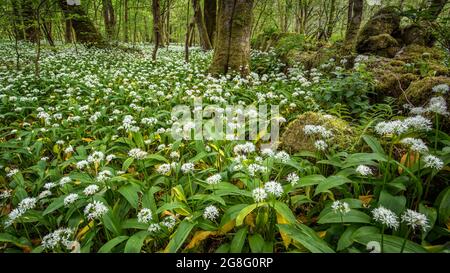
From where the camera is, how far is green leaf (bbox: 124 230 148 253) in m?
2.03

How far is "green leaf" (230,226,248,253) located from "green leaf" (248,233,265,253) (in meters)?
0.06

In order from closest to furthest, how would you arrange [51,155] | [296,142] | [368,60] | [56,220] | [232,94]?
[56,220]
[296,142]
[51,155]
[368,60]
[232,94]

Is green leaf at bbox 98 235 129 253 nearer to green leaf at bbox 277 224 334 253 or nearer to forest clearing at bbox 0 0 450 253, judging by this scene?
forest clearing at bbox 0 0 450 253

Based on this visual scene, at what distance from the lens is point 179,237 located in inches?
81.4

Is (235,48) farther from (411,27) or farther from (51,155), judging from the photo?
(51,155)

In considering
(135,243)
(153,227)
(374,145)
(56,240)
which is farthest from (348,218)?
(56,240)

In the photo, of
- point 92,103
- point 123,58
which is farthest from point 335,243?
point 123,58

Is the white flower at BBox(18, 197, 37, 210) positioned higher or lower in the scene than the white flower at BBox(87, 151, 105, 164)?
lower

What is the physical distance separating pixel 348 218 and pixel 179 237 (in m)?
1.32

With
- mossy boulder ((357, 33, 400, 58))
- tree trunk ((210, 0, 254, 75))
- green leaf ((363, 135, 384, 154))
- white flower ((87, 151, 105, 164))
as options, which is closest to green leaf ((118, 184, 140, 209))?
white flower ((87, 151, 105, 164))

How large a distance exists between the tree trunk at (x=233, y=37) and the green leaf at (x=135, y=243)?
6.28 metres

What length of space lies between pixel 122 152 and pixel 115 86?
12.7ft

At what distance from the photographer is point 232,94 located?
614 centimetres

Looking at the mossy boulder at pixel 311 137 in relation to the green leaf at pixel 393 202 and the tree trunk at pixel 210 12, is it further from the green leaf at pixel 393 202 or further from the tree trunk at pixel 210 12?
the tree trunk at pixel 210 12
